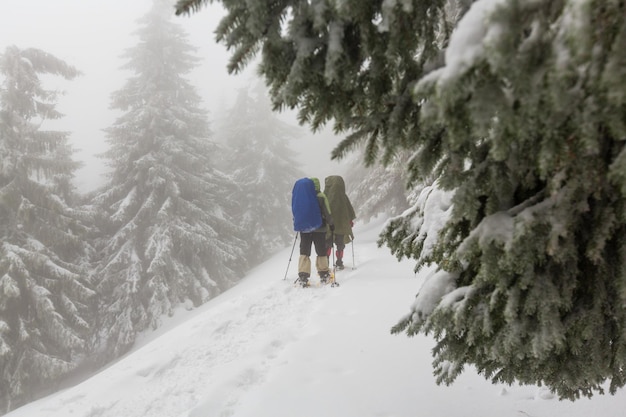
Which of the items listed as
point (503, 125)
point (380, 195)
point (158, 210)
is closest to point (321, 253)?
point (503, 125)

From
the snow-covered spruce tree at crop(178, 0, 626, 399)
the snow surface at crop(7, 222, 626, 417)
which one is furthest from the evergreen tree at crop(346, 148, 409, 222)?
the snow-covered spruce tree at crop(178, 0, 626, 399)

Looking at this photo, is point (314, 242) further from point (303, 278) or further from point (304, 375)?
point (304, 375)

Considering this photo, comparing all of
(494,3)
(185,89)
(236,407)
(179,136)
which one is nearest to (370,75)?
(494,3)

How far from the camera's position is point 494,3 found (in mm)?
1208

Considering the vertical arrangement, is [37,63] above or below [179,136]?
above

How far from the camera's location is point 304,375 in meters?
4.33

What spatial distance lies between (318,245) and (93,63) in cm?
8553

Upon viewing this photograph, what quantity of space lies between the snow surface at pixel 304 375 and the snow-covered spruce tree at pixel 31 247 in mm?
7945

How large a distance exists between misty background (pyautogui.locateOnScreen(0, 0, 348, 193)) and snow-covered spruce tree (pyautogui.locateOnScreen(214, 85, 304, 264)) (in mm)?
13180

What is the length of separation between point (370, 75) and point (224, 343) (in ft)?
16.2

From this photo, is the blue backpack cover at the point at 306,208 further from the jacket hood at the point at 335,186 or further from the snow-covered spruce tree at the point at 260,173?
the snow-covered spruce tree at the point at 260,173

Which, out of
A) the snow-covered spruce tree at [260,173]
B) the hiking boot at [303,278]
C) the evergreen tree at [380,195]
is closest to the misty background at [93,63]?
the snow-covered spruce tree at [260,173]

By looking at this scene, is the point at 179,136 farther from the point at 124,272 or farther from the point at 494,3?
the point at 494,3

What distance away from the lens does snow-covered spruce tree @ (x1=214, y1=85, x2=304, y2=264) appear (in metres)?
23.4
